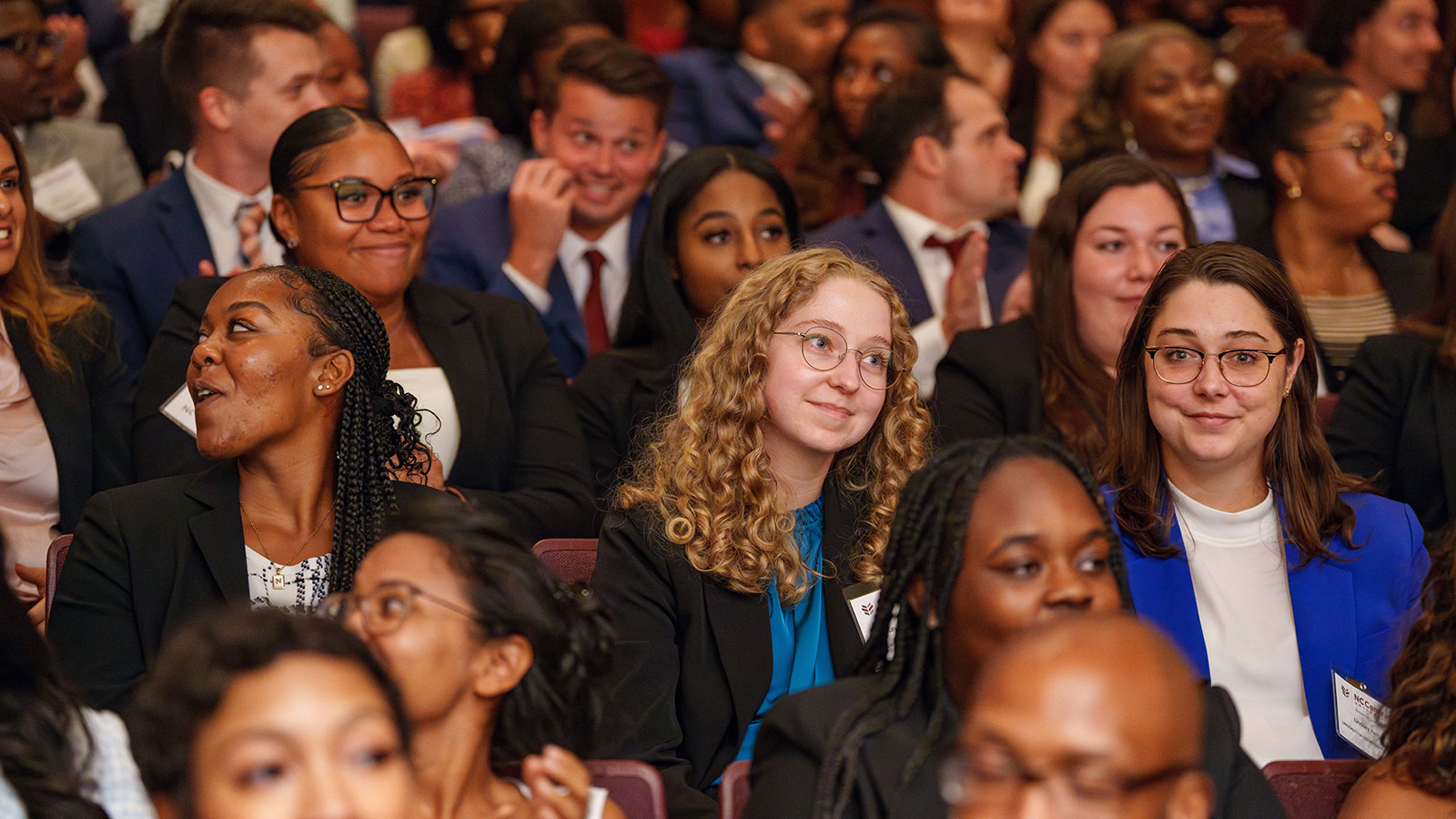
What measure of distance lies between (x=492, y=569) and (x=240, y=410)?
85 cm

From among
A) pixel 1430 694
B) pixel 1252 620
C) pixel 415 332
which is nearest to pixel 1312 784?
pixel 1430 694

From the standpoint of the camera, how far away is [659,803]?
2.21m

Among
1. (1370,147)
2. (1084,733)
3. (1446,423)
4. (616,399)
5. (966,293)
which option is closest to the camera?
(1084,733)

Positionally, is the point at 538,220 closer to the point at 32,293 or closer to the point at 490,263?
the point at 490,263

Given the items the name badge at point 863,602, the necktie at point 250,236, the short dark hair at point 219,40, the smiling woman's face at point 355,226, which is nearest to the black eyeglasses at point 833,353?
the name badge at point 863,602

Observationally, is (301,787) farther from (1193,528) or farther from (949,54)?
(949,54)

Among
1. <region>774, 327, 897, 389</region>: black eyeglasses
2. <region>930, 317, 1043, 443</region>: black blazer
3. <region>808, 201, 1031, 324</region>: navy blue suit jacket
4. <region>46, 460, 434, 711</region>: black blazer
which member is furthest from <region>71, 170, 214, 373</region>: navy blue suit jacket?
<region>930, 317, 1043, 443</region>: black blazer

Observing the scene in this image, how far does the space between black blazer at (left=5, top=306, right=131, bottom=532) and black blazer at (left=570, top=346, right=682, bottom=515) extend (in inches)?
42.6

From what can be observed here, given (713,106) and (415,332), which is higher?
(713,106)

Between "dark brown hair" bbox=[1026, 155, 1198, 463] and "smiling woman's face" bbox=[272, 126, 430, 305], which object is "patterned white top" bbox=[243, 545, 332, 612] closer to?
"smiling woman's face" bbox=[272, 126, 430, 305]

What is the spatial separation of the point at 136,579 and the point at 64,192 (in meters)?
2.32

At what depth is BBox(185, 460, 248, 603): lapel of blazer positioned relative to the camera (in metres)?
2.71

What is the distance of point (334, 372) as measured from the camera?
2.87m

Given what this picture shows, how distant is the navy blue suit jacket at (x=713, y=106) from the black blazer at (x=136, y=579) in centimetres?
333
